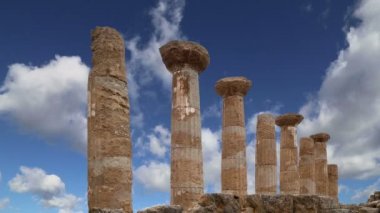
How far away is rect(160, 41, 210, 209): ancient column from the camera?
616 inches

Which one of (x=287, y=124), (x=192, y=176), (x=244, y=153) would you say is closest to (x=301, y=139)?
(x=287, y=124)

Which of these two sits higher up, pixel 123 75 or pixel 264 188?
pixel 123 75

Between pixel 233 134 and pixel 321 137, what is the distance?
13523 millimetres

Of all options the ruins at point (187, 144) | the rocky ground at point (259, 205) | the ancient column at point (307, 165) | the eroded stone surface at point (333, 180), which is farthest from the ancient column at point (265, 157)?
the eroded stone surface at point (333, 180)

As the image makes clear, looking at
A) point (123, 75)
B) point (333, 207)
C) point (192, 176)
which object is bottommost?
point (333, 207)

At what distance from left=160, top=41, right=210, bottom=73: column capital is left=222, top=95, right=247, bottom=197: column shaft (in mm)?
4869

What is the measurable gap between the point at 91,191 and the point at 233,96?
35.8ft

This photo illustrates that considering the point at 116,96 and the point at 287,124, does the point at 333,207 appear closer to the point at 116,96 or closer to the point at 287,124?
the point at 116,96

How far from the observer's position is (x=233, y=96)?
21188 mm

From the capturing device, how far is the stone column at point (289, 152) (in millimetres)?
26506

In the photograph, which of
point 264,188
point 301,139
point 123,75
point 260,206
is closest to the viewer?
point 260,206

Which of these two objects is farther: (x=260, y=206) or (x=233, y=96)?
(x=233, y=96)

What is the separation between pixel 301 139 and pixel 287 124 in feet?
12.6

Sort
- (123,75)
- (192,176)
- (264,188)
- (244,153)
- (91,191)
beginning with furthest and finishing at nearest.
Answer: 1. (264,188)
2. (244,153)
3. (192,176)
4. (123,75)
5. (91,191)
